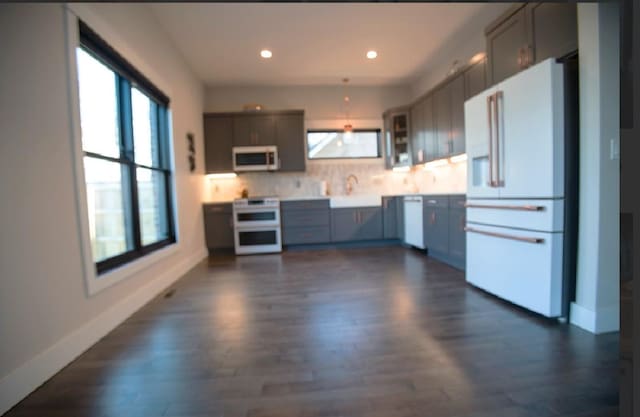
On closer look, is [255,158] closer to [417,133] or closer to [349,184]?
[349,184]

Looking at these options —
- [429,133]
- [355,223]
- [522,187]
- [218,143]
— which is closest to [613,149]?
[522,187]

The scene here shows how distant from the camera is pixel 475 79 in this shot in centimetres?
304

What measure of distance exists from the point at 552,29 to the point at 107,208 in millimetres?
3654

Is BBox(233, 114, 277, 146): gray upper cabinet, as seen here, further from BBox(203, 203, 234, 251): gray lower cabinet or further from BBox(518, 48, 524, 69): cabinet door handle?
BBox(518, 48, 524, 69): cabinet door handle

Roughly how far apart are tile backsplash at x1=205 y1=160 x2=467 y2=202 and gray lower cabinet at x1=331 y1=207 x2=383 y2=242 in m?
0.62

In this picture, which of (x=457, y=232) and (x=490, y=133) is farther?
(x=457, y=232)

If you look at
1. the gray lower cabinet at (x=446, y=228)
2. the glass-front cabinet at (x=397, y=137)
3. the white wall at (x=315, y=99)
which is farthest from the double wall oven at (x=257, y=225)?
the gray lower cabinet at (x=446, y=228)

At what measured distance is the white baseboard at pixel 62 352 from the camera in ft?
4.13

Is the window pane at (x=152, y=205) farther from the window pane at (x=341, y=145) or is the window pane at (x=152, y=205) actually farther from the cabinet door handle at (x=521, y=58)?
the cabinet door handle at (x=521, y=58)

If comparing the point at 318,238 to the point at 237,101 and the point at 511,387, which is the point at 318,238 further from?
the point at 511,387

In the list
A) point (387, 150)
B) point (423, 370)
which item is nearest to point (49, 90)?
point (423, 370)

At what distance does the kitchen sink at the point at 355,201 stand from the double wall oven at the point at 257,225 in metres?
0.93

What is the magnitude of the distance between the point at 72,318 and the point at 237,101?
165 inches

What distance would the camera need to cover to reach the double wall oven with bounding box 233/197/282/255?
453cm
